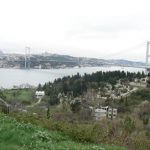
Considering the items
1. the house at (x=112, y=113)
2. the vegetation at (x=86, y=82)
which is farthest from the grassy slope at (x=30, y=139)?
the vegetation at (x=86, y=82)

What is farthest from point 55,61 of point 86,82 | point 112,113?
point 112,113

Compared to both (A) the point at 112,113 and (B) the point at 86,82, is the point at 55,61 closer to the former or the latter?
(B) the point at 86,82

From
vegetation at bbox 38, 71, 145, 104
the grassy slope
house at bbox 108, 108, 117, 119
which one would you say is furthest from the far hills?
the grassy slope

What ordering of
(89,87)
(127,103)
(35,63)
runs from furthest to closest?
(35,63) → (89,87) → (127,103)

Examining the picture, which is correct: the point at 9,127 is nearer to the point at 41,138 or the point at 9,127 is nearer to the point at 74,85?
the point at 41,138

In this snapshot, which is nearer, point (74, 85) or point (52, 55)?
point (74, 85)

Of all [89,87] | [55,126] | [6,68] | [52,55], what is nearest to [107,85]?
[89,87]
